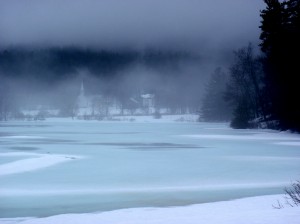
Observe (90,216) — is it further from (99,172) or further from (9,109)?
(9,109)

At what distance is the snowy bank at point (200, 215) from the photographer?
7.74m

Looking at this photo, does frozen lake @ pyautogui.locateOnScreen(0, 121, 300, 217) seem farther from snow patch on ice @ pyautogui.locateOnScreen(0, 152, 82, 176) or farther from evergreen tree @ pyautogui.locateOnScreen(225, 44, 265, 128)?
evergreen tree @ pyautogui.locateOnScreen(225, 44, 265, 128)

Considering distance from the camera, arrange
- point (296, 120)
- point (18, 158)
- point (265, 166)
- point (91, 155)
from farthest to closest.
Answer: point (296, 120)
point (91, 155)
point (18, 158)
point (265, 166)

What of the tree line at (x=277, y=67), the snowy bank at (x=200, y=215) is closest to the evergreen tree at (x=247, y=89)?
the tree line at (x=277, y=67)

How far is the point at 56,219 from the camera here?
30.2 feet

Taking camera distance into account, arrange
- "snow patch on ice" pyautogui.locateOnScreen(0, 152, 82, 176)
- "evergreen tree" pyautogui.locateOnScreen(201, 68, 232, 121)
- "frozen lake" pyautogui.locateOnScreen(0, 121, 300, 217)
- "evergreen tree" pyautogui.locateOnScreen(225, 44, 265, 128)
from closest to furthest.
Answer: "frozen lake" pyautogui.locateOnScreen(0, 121, 300, 217), "snow patch on ice" pyautogui.locateOnScreen(0, 152, 82, 176), "evergreen tree" pyautogui.locateOnScreen(225, 44, 265, 128), "evergreen tree" pyautogui.locateOnScreen(201, 68, 232, 121)

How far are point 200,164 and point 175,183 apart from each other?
5.39 m

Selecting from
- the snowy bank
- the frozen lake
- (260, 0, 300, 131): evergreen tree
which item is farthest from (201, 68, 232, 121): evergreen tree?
the snowy bank

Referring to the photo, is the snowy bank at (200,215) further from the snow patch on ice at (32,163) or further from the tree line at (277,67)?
the tree line at (277,67)

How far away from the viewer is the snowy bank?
774 cm

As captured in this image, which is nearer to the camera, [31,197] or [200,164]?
[31,197]

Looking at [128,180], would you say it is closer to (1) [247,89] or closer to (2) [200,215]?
(2) [200,215]

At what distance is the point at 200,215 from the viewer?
9.00m

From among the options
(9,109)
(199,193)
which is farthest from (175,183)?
(9,109)
